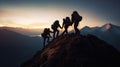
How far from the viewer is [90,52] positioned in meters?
35.7

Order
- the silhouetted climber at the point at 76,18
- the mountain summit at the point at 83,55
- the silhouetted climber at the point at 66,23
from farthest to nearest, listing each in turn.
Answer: the silhouetted climber at the point at 66,23 < the silhouetted climber at the point at 76,18 < the mountain summit at the point at 83,55

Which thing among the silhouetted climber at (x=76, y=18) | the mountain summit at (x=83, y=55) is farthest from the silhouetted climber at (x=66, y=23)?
the mountain summit at (x=83, y=55)

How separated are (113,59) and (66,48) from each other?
27.9ft

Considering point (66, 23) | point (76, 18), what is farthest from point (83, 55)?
point (66, 23)

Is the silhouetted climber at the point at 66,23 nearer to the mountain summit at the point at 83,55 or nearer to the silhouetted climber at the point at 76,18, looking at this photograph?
the silhouetted climber at the point at 76,18

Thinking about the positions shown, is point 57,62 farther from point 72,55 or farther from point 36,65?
point 36,65

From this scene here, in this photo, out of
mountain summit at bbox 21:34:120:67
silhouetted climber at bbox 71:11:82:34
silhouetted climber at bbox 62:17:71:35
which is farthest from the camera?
silhouetted climber at bbox 62:17:71:35

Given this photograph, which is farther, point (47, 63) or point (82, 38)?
point (82, 38)

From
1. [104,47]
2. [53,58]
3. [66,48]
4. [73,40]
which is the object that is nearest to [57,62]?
[53,58]

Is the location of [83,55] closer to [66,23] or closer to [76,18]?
[76,18]

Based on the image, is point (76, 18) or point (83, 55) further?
point (76, 18)

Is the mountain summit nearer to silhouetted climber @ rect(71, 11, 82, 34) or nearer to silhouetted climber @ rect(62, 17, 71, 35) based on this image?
silhouetted climber @ rect(71, 11, 82, 34)

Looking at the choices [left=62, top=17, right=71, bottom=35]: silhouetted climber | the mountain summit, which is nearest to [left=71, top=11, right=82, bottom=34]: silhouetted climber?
[left=62, top=17, right=71, bottom=35]: silhouetted climber

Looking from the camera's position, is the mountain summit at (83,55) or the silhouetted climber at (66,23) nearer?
the mountain summit at (83,55)
